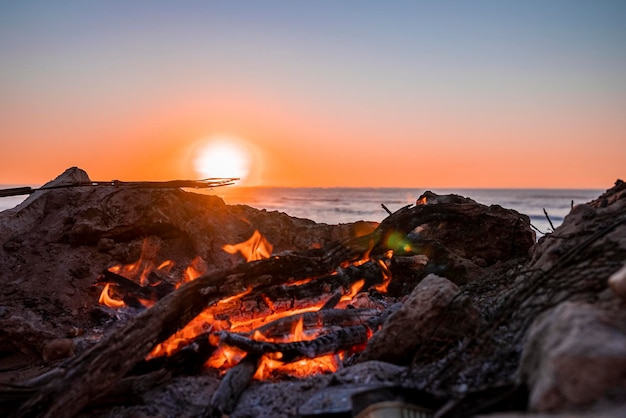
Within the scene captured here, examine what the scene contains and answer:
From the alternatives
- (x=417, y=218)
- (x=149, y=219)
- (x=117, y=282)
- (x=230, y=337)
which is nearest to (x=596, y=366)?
(x=230, y=337)

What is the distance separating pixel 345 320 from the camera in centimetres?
570

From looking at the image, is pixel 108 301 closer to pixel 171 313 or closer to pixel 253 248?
pixel 171 313

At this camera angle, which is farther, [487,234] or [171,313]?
[487,234]

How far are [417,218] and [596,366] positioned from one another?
5623mm

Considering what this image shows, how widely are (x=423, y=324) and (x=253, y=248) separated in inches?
195

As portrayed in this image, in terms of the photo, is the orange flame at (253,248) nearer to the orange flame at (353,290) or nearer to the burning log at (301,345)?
the orange flame at (353,290)

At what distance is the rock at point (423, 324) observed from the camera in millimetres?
4273

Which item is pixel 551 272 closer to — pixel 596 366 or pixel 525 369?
pixel 525 369

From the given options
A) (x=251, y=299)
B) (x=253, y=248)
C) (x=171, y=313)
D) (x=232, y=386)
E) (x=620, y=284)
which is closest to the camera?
(x=620, y=284)

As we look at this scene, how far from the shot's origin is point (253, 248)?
8.73 m

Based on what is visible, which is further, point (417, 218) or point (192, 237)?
point (192, 237)

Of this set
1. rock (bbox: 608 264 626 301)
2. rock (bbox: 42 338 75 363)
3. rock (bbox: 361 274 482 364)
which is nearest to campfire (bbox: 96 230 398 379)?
rock (bbox: 361 274 482 364)

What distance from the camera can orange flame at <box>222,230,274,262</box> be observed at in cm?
849

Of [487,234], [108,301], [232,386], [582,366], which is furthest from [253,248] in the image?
[582,366]
